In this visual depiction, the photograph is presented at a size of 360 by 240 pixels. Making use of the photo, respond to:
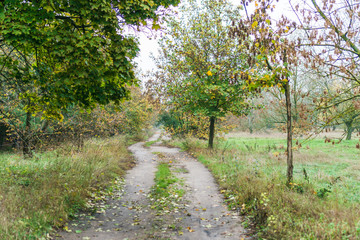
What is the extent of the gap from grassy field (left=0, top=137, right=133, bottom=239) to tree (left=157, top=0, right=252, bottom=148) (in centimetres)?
719

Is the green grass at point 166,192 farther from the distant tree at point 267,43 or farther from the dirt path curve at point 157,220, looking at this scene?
the distant tree at point 267,43

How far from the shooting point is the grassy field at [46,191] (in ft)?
14.8

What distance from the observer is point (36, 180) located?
6.55m

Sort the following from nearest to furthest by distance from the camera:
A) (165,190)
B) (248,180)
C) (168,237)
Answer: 1. (168,237)
2. (248,180)
3. (165,190)

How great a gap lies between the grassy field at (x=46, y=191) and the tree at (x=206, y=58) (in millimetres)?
7187

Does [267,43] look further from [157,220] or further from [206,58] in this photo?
[206,58]

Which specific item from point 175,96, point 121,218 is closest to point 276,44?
point 121,218

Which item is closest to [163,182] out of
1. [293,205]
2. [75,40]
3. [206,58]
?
[293,205]

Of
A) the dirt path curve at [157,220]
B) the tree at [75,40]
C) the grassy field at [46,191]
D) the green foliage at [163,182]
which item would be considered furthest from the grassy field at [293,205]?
the tree at [75,40]

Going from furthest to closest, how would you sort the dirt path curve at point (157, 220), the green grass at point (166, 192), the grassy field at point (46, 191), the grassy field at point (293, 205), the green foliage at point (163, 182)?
the green foliage at point (163, 182) → the green grass at point (166, 192) → the dirt path curve at point (157, 220) → the grassy field at point (46, 191) → the grassy field at point (293, 205)

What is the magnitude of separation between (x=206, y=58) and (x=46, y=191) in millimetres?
12045

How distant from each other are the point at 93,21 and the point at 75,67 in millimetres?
1081

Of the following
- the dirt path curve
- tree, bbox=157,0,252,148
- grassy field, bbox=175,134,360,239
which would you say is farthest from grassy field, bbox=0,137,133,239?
tree, bbox=157,0,252,148

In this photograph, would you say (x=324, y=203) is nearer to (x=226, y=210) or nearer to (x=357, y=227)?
(x=357, y=227)
